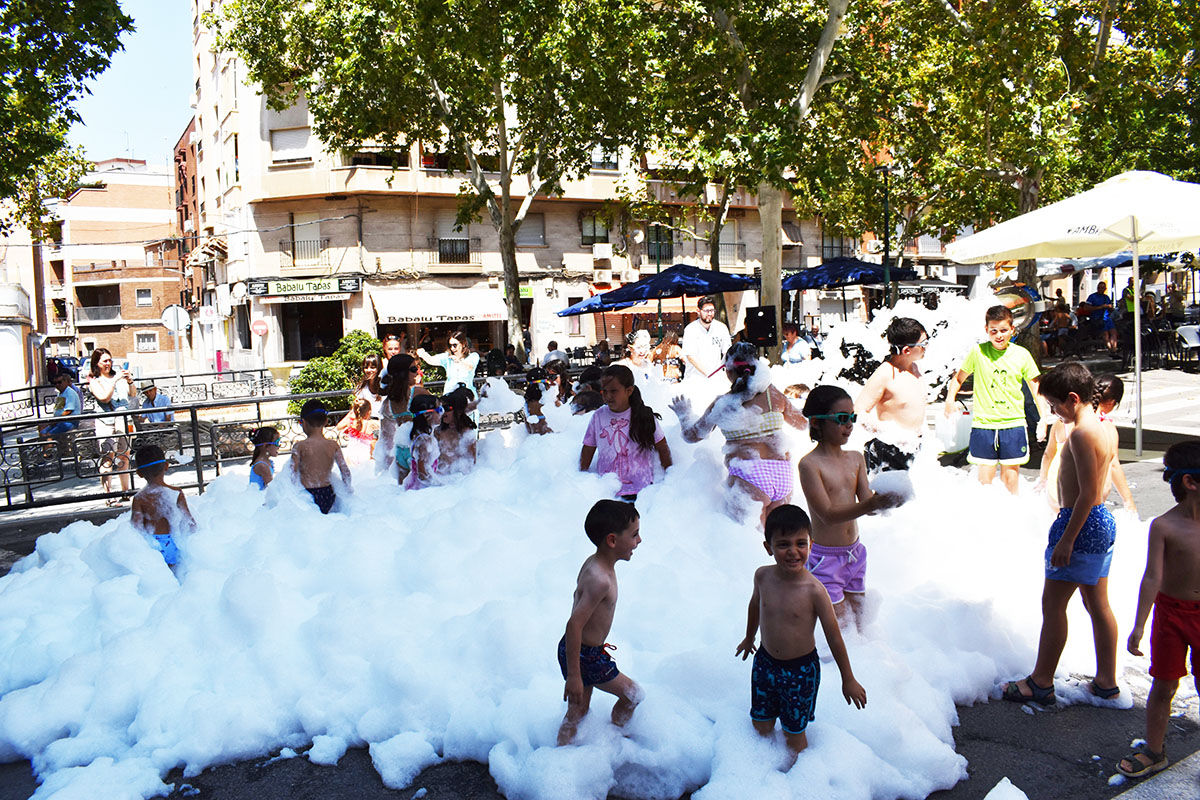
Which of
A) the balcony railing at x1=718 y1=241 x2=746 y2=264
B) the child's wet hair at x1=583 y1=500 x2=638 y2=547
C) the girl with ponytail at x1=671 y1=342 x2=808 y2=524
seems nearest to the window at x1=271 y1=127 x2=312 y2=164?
the balcony railing at x1=718 y1=241 x2=746 y2=264

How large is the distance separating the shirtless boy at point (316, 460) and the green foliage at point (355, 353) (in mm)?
9234

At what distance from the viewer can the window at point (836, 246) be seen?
43.8 meters

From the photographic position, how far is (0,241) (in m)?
52.1

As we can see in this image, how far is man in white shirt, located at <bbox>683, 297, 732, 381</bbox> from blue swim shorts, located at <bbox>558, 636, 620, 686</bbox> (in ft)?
21.6

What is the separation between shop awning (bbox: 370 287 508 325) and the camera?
3241 cm

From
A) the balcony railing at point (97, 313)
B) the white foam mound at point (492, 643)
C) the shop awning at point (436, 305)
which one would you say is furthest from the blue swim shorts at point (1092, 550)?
the balcony railing at point (97, 313)

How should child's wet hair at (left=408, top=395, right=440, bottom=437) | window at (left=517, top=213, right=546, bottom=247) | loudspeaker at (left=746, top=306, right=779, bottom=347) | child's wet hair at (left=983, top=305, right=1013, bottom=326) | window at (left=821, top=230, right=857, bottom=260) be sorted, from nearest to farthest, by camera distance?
child's wet hair at (left=983, top=305, right=1013, bottom=326)
child's wet hair at (left=408, top=395, right=440, bottom=437)
loudspeaker at (left=746, top=306, right=779, bottom=347)
window at (left=517, top=213, right=546, bottom=247)
window at (left=821, top=230, right=857, bottom=260)

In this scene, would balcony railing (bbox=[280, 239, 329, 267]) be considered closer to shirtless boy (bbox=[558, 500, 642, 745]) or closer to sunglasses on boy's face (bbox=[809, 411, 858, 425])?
sunglasses on boy's face (bbox=[809, 411, 858, 425])

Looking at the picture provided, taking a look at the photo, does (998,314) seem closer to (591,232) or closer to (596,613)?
(596,613)

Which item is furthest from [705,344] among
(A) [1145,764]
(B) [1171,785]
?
(B) [1171,785]

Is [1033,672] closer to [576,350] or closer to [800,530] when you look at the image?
[800,530]

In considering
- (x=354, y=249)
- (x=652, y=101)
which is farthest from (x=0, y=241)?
(x=652, y=101)

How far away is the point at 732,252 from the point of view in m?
39.5

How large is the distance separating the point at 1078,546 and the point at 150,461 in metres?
5.21
